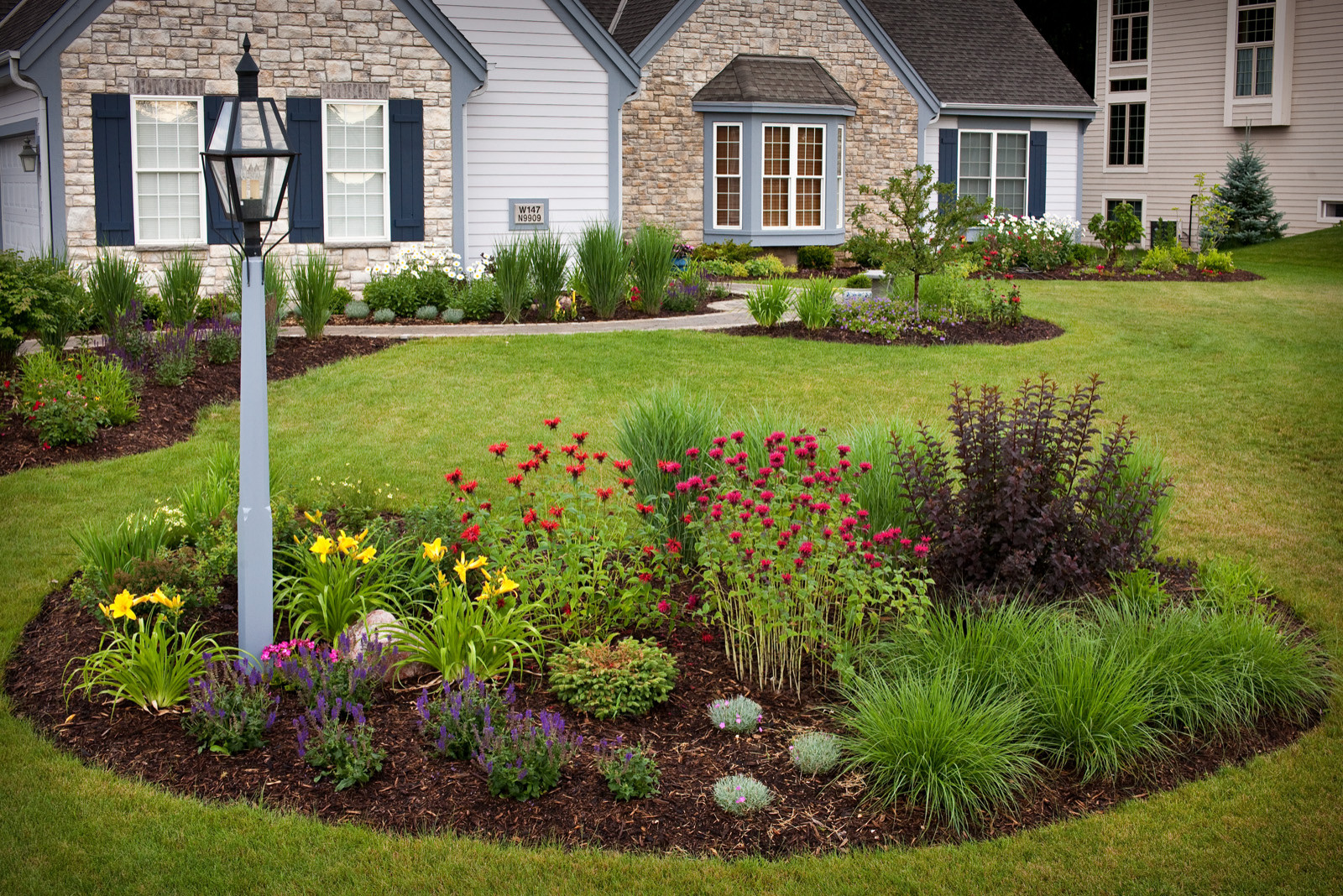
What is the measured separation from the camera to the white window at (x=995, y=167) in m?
24.0

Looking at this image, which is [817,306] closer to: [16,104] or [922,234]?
[922,234]

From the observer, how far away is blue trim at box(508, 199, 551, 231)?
57.1 feet

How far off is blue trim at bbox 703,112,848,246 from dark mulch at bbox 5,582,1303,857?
16857 millimetres

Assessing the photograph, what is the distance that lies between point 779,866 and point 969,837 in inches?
A: 26.1

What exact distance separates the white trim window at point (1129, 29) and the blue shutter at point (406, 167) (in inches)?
891

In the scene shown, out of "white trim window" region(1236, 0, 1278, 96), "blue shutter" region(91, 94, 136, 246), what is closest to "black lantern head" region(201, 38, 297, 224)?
"blue shutter" region(91, 94, 136, 246)

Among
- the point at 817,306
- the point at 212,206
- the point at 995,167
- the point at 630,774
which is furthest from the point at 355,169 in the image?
the point at 995,167

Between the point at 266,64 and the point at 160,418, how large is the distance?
718 centimetres

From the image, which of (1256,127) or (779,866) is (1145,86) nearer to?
(1256,127)

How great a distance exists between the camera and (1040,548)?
5.38m

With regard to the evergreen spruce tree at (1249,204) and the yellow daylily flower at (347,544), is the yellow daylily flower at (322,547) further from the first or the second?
the evergreen spruce tree at (1249,204)

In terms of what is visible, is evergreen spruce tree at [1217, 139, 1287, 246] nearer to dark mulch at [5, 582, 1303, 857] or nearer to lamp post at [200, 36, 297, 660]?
dark mulch at [5, 582, 1303, 857]

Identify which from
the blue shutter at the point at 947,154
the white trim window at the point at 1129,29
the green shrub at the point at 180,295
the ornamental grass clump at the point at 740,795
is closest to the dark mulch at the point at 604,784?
the ornamental grass clump at the point at 740,795

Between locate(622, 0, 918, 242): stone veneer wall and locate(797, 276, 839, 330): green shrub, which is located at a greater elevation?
locate(622, 0, 918, 242): stone veneer wall
